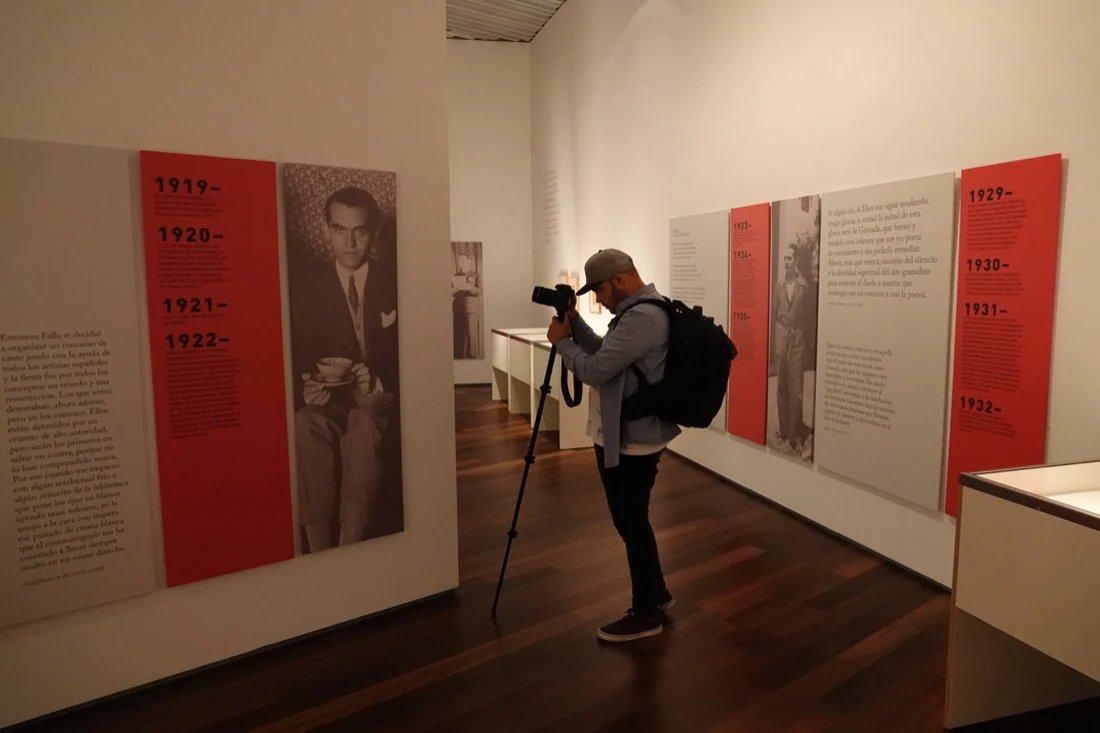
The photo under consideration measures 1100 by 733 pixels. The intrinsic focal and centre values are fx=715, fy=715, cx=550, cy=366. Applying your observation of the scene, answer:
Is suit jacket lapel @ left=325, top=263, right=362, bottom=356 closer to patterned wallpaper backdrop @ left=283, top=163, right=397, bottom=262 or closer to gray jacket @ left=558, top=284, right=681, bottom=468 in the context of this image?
patterned wallpaper backdrop @ left=283, top=163, right=397, bottom=262

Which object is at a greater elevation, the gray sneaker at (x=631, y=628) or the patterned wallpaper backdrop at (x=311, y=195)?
the patterned wallpaper backdrop at (x=311, y=195)

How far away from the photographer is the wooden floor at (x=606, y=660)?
8.71 feet

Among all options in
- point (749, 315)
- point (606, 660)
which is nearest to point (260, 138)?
point (606, 660)

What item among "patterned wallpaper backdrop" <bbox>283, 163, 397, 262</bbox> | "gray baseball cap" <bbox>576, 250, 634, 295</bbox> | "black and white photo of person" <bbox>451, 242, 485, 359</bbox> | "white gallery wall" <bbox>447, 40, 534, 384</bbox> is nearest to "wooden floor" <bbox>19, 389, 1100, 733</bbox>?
"gray baseball cap" <bbox>576, 250, 634, 295</bbox>

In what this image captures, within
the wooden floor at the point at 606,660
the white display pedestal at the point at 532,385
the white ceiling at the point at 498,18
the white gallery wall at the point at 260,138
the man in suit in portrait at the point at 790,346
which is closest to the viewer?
the white gallery wall at the point at 260,138

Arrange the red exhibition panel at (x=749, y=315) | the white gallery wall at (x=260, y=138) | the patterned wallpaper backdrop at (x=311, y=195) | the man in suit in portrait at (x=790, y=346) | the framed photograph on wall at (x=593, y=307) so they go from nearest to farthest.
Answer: the white gallery wall at (x=260, y=138)
the patterned wallpaper backdrop at (x=311, y=195)
the man in suit in portrait at (x=790, y=346)
the red exhibition panel at (x=749, y=315)
the framed photograph on wall at (x=593, y=307)

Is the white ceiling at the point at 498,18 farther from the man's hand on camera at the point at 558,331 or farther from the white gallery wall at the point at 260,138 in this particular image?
the man's hand on camera at the point at 558,331

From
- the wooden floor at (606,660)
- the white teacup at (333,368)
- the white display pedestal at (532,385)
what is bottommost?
the wooden floor at (606,660)

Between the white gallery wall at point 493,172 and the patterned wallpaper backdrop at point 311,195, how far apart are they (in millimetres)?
7354

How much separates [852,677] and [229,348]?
286cm

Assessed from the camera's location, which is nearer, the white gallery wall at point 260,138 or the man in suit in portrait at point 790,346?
the white gallery wall at point 260,138

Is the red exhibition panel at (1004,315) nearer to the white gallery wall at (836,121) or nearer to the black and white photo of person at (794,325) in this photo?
the white gallery wall at (836,121)

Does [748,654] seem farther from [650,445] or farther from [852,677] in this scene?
[650,445]

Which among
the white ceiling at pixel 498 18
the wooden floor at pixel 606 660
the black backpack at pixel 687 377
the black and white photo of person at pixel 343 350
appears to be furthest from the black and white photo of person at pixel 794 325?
the white ceiling at pixel 498 18
